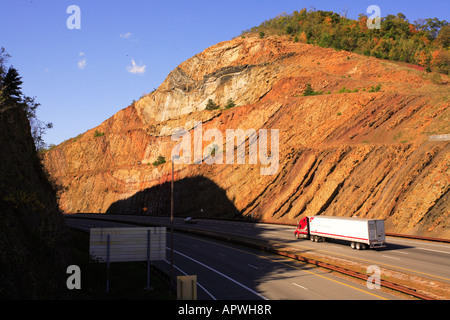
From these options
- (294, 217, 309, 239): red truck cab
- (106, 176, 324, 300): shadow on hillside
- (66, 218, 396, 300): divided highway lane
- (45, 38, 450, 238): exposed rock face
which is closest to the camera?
(66, 218, 396, 300): divided highway lane

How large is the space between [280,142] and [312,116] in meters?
7.76

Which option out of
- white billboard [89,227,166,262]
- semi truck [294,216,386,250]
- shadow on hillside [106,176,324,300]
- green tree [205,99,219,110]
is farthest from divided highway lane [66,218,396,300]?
green tree [205,99,219,110]

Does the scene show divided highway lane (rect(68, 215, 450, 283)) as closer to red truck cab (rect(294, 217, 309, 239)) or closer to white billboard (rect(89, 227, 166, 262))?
red truck cab (rect(294, 217, 309, 239))

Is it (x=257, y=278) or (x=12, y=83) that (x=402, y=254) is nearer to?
(x=257, y=278)

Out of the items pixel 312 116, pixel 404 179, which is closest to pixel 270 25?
pixel 312 116

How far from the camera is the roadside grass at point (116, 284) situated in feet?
63.3

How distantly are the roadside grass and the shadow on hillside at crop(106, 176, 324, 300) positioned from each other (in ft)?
7.77

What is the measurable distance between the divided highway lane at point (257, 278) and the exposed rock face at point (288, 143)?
19.8 metres

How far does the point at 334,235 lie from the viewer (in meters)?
36.7

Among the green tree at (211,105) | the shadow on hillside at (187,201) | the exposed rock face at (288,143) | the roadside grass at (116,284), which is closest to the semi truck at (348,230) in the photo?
the exposed rock face at (288,143)

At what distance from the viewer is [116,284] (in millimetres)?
22625

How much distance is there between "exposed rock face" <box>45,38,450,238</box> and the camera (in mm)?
46969

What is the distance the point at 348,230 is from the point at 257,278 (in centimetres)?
1409

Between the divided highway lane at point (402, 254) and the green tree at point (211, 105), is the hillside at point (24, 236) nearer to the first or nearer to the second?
the divided highway lane at point (402, 254)
